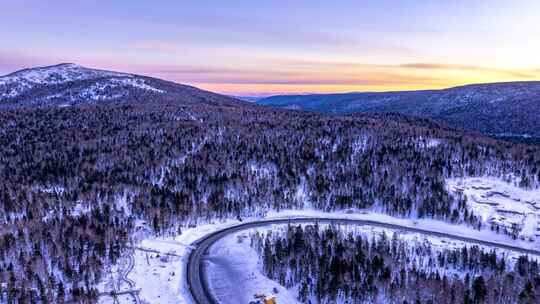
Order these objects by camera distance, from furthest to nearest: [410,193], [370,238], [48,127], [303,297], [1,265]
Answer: [48,127] < [410,193] < [370,238] < [1,265] < [303,297]

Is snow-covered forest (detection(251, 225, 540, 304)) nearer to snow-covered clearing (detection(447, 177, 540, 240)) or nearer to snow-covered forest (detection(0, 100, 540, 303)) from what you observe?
snow-covered clearing (detection(447, 177, 540, 240))

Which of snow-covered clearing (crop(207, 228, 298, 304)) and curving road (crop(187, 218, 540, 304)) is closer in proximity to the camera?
snow-covered clearing (crop(207, 228, 298, 304))

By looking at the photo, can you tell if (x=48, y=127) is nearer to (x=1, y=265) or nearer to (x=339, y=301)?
(x=1, y=265)

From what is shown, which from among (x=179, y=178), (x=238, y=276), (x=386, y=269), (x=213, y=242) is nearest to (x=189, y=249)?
(x=213, y=242)

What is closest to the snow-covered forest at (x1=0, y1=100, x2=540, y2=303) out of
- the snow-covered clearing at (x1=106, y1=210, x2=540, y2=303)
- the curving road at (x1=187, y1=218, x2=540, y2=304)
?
the snow-covered clearing at (x1=106, y1=210, x2=540, y2=303)

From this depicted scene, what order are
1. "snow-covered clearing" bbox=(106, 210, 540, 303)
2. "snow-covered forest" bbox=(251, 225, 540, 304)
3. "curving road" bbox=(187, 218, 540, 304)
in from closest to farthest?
1. "snow-covered forest" bbox=(251, 225, 540, 304)
2. "curving road" bbox=(187, 218, 540, 304)
3. "snow-covered clearing" bbox=(106, 210, 540, 303)

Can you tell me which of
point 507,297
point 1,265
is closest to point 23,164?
point 1,265

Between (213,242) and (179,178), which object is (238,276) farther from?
(179,178)
